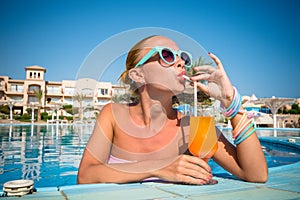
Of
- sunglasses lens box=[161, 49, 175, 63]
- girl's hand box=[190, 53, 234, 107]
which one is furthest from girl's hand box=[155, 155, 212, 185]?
sunglasses lens box=[161, 49, 175, 63]

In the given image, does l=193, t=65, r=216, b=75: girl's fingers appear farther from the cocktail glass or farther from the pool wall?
the pool wall

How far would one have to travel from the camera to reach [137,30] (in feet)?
4.90

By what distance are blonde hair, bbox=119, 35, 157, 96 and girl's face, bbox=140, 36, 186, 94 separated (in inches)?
1.2

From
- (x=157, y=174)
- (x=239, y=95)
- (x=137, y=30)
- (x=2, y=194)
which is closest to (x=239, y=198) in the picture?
(x=157, y=174)

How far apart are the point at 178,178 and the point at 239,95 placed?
593 mm

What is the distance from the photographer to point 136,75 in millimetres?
1820

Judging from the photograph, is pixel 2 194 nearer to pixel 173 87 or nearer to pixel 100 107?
pixel 100 107

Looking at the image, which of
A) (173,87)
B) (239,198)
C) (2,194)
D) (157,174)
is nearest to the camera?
(239,198)

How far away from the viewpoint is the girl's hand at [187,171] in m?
1.40

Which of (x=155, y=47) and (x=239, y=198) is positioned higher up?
(x=155, y=47)

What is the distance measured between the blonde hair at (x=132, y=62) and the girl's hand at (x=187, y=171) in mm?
713

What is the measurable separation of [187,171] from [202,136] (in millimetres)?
225

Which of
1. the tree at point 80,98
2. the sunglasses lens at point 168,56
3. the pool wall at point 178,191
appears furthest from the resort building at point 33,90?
the pool wall at point 178,191

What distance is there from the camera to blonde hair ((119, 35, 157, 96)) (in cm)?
170
